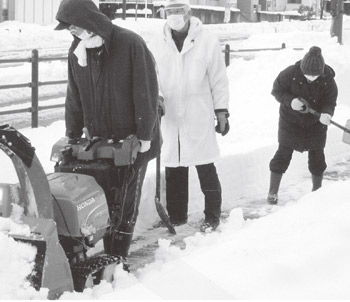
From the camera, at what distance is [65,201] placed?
3.98 meters

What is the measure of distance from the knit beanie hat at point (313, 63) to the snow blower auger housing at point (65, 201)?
2744mm

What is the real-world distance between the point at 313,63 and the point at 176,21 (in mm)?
1501

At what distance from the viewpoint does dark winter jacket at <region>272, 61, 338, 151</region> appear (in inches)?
275

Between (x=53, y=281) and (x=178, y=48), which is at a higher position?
(x=178, y=48)

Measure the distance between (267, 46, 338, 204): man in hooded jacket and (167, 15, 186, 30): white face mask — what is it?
1405 mm

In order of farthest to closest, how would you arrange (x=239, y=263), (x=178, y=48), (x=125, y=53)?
(x=178, y=48) → (x=125, y=53) → (x=239, y=263)

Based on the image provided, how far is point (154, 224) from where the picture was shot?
6355 millimetres

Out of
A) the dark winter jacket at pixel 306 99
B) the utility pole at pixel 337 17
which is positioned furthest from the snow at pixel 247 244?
the utility pole at pixel 337 17

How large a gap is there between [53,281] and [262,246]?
3.84ft

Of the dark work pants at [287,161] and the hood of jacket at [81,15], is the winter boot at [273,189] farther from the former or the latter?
the hood of jacket at [81,15]

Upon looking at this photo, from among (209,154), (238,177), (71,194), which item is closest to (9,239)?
(71,194)

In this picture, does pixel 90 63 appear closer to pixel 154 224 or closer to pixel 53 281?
pixel 53 281

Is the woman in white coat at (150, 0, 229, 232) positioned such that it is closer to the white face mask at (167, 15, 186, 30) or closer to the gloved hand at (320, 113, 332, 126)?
the white face mask at (167, 15, 186, 30)

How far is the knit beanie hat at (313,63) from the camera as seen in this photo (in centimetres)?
680
